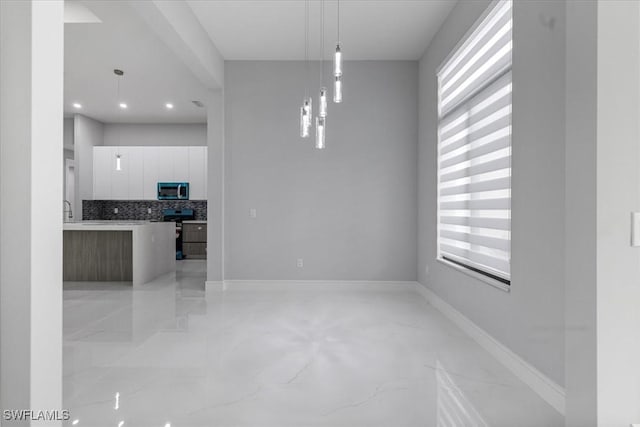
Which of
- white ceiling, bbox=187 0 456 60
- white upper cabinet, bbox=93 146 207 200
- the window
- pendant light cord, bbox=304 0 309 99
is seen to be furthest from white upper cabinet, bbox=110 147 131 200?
the window

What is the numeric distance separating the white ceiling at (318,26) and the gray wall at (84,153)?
4753 millimetres

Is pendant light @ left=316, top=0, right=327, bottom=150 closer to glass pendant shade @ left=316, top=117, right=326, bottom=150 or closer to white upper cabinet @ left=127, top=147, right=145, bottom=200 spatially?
glass pendant shade @ left=316, top=117, right=326, bottom=150

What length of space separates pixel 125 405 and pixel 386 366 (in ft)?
5.19

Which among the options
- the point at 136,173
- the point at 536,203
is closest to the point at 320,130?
the point at 536,203

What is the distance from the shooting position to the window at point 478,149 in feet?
8.92

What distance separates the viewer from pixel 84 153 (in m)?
7.90

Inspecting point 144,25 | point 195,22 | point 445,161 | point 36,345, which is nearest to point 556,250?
point 445,161

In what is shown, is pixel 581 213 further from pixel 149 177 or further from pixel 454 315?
pixel 149 177

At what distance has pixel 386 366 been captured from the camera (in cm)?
255

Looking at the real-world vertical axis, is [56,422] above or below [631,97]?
below

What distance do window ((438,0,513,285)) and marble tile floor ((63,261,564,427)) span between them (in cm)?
76

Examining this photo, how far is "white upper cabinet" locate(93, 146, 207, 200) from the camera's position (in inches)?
321

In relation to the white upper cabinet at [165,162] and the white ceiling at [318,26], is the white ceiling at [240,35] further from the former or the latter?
the white upper cabinet at [165,162]

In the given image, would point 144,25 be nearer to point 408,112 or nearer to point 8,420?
point 408,112
